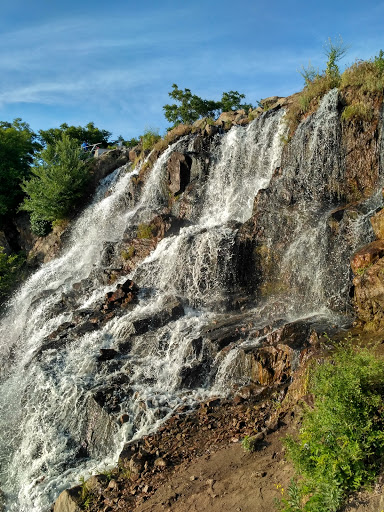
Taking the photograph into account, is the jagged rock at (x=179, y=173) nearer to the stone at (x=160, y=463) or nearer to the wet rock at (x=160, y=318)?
the wet rock at (x=160, y=318)

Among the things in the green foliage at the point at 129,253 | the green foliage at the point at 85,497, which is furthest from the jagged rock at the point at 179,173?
the green foliage at the point at 85,497

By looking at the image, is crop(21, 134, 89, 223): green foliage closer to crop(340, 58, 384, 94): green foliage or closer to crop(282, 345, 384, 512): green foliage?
crop(340, 58, 384, 94): green foliage

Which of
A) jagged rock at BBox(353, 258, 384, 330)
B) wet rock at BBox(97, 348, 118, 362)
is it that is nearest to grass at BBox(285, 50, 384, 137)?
jagged rock at BBox(353, 258, 384, 330)

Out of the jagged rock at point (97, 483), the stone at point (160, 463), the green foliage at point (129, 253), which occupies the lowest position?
the jagged rock at point (97, 483)

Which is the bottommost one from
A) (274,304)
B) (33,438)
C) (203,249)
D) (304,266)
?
(33,438)

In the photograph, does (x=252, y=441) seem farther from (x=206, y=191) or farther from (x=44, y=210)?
(x=44, y=210)

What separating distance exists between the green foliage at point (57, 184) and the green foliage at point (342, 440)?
2028 centimetres

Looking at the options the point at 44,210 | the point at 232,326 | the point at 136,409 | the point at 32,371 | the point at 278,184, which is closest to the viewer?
the point at 136,409

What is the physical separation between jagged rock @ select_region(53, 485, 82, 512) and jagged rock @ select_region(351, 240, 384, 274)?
278 inches

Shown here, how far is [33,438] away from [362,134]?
12.4 m

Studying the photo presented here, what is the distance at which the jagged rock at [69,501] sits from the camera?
685cm

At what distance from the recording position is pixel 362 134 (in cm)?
1365

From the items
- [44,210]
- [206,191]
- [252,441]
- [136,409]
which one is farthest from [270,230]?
[44,210]

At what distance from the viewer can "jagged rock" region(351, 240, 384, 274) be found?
376 inches
